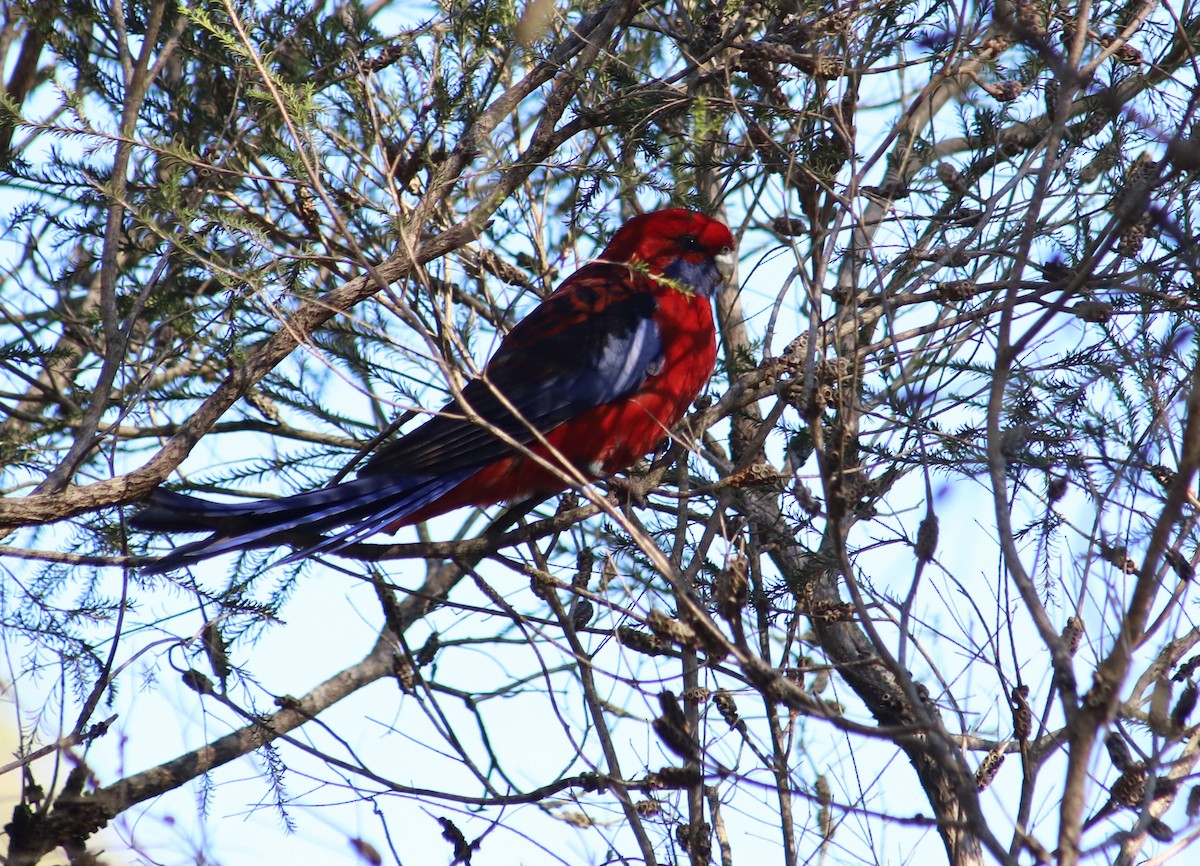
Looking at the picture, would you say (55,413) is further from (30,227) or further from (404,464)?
(404,464)

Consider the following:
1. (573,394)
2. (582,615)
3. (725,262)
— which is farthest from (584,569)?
(725,262)

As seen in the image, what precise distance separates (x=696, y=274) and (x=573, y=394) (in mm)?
790

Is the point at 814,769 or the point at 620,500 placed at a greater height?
the point at 620,500

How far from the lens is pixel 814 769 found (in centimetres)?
331

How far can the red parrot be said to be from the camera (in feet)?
11.2

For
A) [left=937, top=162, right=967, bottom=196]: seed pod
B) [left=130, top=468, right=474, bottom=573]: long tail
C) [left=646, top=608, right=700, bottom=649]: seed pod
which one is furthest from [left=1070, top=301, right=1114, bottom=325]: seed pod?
[left=130, top=468, right=474, bottom=573]: long tail

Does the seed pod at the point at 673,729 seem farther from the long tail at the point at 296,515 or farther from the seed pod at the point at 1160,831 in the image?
the long tail at the point at 296,515

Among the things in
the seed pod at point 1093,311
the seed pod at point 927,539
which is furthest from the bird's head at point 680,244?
the seed pod at point 927,539

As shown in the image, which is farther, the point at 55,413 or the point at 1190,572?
the point at 55,413

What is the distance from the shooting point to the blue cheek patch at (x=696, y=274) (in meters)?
4.29

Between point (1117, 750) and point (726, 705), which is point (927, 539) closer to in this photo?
point (1117, 750)

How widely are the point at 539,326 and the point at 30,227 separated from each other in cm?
186

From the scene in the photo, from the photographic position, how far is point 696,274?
14.3 feet

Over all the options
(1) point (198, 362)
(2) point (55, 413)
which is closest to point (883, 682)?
(1) point (198, 362)
